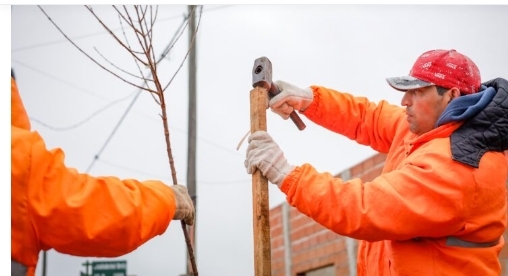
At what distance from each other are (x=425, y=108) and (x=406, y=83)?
140 millimetres

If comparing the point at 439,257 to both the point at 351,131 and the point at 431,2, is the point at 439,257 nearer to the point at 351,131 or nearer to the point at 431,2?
the point at 351,131

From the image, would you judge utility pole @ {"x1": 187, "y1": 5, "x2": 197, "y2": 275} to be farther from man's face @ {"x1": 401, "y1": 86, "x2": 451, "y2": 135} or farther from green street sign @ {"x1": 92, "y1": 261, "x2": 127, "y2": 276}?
green street sign @ {"x1": 92, "y1": 261, "x2": 127, "y2": 276}

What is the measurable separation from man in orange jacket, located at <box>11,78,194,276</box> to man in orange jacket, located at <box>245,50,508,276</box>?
68 centimetres

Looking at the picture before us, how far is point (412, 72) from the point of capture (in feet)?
9.04

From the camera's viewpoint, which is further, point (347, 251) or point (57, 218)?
point (347, 251)

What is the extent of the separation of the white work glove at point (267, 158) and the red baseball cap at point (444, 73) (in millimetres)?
683

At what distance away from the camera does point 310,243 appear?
19.7ft

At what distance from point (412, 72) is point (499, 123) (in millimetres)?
A: 490

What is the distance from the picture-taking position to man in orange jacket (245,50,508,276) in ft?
7.61

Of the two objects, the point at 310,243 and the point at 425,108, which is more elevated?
the point at 425,108

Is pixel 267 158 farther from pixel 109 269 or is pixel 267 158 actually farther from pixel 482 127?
pixel 109 269

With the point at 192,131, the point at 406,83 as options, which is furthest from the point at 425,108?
the point at 192,131

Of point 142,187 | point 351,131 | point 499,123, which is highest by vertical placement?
point 351,131

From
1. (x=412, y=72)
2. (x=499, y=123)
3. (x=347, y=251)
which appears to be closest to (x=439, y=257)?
(x=499, y=123)
